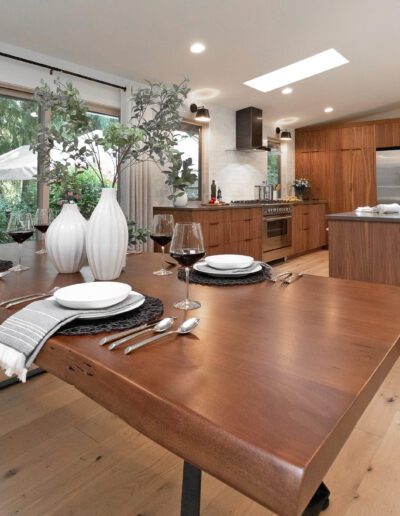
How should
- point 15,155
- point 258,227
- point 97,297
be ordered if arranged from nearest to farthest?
point 97,297 → point 15,155 → point 258,227

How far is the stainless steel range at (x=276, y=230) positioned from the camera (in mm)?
5547

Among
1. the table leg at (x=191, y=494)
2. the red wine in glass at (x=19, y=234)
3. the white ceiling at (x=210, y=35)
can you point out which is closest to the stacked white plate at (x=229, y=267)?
the table leg at (x=191, y=494)

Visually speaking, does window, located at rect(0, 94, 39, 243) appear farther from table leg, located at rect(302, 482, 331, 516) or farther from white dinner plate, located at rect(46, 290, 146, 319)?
table leg, located at rect(302, 482, 331, 516)

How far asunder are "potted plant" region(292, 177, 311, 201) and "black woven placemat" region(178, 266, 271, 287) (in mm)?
6408

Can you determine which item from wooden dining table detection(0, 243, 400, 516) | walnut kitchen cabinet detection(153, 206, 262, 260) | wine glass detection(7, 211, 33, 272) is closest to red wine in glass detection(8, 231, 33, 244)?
wine glass detection(7, 211, 33, 272)

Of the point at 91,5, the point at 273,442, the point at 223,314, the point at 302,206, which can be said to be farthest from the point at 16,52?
the point at 302,206

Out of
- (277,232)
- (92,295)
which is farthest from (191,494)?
(277,232)

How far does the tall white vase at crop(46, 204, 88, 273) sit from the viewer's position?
1272mm

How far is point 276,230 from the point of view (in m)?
5.80

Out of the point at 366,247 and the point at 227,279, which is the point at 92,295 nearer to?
the point at 227,279

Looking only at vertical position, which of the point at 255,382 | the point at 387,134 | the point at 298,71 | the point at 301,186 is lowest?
the point at 255,382

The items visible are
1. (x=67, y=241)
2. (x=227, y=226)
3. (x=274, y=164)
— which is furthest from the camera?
(x=274, y=164)

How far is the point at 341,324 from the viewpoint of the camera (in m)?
0.79

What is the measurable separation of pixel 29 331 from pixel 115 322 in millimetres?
165
